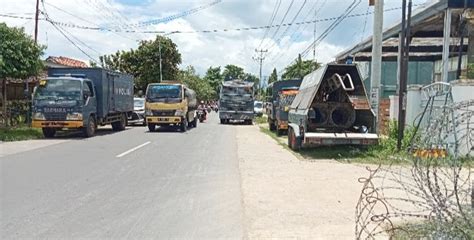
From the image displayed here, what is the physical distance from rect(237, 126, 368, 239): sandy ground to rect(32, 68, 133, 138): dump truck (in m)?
9.30

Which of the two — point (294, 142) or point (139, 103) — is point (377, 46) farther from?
point (139, 103)

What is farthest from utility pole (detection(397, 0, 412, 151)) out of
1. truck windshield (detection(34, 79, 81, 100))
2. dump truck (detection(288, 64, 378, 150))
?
truck windshield (detection(34, 79, 81, 100))

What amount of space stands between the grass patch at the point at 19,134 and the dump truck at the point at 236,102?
17.0m

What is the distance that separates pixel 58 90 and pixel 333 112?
11371mm

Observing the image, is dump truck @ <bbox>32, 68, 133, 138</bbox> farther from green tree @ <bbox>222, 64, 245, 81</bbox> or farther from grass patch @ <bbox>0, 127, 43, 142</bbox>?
green tree @ <bbox>222, 64, 245, 81</bbox>

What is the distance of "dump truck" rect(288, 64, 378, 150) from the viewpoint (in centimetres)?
1395

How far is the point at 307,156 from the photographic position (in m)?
14.1

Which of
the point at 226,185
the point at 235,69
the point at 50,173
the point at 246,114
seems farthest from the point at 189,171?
the point at 235,69

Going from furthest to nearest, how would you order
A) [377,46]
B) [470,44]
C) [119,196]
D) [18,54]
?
1. [470,44]
2. [18,54]
3. [377,46]
4. [119,196]

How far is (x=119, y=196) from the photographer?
796 cm

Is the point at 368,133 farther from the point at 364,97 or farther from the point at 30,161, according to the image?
the point at 30,161

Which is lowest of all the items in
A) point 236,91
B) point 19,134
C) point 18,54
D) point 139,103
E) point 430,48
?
point 19,134

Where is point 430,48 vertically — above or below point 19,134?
above

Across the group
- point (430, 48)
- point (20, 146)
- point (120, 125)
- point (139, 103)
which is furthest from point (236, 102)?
point (20, 146)
